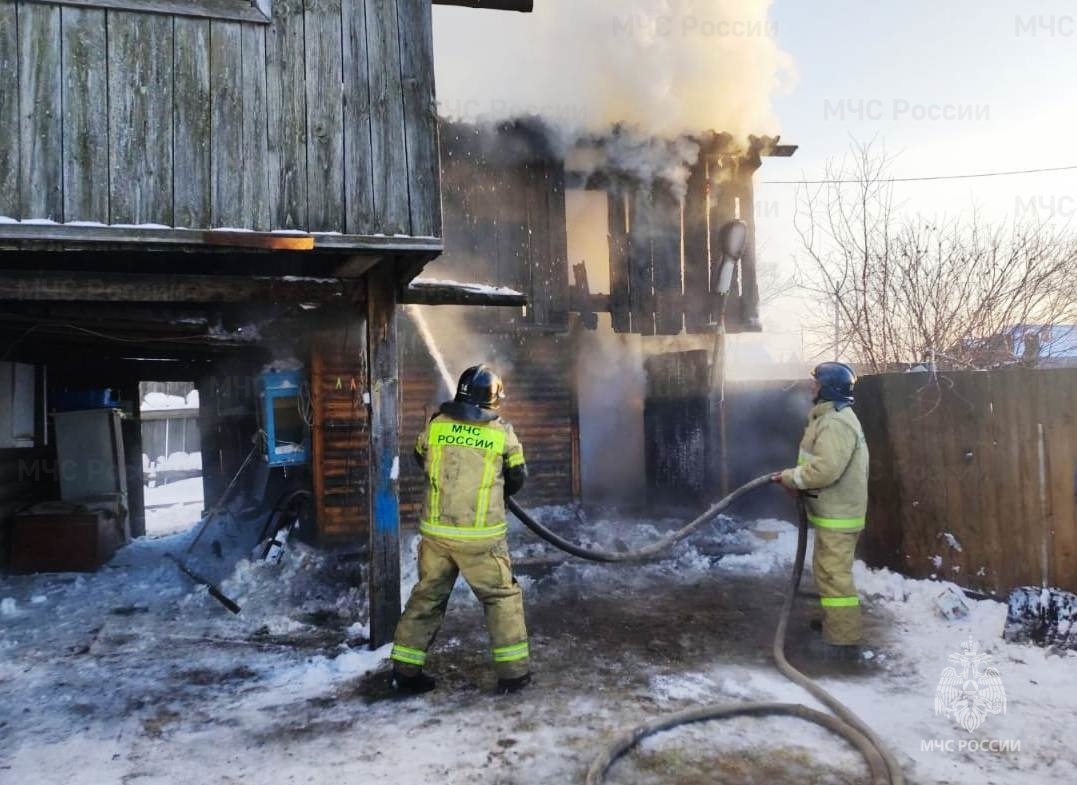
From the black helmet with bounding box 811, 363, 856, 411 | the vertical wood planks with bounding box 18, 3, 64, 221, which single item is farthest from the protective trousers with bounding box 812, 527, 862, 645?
the vertical wood planks with bounding box 18, 3, 64, 221

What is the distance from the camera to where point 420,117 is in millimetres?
5055

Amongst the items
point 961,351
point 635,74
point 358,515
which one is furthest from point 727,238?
point 358,515

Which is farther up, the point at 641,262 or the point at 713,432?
the point at 641,262

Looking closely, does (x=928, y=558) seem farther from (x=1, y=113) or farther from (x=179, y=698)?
(x=1, y=113)

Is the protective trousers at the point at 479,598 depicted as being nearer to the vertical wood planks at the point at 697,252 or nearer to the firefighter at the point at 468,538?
the firefighter at the point at 468,538

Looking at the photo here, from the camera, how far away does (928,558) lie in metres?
6.63

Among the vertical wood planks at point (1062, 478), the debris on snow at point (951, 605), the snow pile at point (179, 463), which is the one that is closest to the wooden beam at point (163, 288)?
the debris on snow at point (951, 605)

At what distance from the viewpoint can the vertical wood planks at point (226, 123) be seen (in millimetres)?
4617

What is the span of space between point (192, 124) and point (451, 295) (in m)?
2.52

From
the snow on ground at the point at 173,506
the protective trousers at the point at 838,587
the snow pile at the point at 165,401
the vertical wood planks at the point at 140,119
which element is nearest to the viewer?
the vertical wood planks at the point at 140,119

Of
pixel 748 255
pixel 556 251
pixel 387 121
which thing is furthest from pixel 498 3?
pixel 748 255

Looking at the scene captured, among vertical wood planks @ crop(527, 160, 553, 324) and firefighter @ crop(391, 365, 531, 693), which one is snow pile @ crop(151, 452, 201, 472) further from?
firefighter @ crop(391, 365, 531, 693)

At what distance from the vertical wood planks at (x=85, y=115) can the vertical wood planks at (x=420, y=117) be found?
1907 mm

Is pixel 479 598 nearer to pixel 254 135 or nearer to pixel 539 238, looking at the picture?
pixel 254 135
